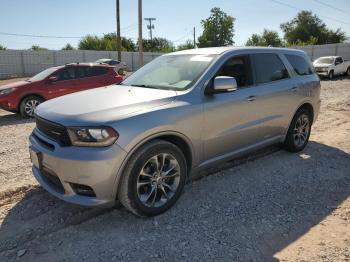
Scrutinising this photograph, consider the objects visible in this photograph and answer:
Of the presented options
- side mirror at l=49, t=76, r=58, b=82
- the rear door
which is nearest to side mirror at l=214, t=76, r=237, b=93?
the rear door

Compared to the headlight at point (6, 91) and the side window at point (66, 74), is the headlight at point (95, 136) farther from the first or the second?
the side window at point (66, 74)

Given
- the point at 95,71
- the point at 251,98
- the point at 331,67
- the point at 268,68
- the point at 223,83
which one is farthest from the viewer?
the point at 331,67

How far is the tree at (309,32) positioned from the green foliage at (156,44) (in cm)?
2401

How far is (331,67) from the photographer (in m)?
22.6

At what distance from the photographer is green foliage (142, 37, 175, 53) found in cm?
7022

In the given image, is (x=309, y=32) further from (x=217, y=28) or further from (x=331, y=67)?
(x=331, y=67)

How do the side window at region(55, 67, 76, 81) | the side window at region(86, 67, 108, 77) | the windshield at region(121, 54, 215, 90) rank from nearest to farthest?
the windshield at region(121, 54, 215, 90)
the side window at region(55, 67, 76, 81)
the side window at region(86, 67, 108, 77)

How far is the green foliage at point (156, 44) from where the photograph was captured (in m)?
70.2

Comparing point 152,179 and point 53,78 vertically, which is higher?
point 53,78

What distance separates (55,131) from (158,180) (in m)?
1.20

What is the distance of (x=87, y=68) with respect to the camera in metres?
11.4

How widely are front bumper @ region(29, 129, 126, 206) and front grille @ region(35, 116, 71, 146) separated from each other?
6 cm

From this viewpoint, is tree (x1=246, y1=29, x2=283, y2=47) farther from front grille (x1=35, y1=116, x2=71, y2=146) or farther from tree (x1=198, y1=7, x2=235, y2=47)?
front grille (x1=35, y1=116, x2=71, y2=146)

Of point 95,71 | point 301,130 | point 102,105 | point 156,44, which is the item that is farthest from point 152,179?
point 156,44
